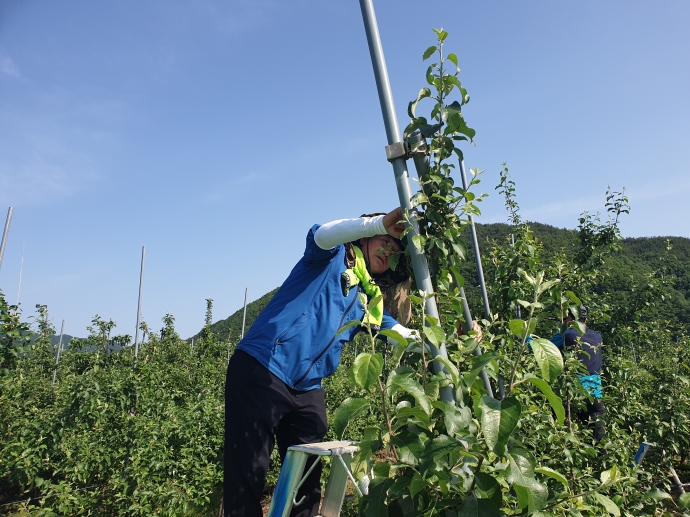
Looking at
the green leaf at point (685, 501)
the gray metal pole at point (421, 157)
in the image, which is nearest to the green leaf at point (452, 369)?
the gray metal pole at point (421, 157)

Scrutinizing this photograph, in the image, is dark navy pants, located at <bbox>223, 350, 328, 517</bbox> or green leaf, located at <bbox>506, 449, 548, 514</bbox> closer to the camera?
green leaf, located at <bbox>506, 449, 548, 514</bbox>

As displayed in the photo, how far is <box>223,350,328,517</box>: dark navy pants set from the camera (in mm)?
1971

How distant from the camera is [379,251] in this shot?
199 cm

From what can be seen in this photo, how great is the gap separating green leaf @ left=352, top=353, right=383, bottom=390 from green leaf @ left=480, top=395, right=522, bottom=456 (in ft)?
0.77

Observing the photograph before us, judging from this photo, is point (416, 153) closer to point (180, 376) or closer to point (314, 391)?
point (314, 391)

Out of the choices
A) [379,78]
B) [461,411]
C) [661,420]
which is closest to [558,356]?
[461,411]

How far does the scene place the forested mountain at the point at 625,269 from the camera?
5188mm

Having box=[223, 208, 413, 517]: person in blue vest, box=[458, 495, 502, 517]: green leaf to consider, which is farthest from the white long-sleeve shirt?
box=[458, 495, 502, 517]: green leaf

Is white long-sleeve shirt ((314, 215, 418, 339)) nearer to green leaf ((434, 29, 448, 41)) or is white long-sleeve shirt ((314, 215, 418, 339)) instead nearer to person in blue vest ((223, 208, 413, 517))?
person in blue vest ((223, 208, 413, 517))

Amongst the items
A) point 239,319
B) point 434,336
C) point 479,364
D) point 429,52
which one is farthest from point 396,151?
point 239,319

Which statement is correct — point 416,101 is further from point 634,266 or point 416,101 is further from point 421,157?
point 634,266

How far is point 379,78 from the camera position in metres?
1.64

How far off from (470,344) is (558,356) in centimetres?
35

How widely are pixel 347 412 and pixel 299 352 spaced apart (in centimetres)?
103
